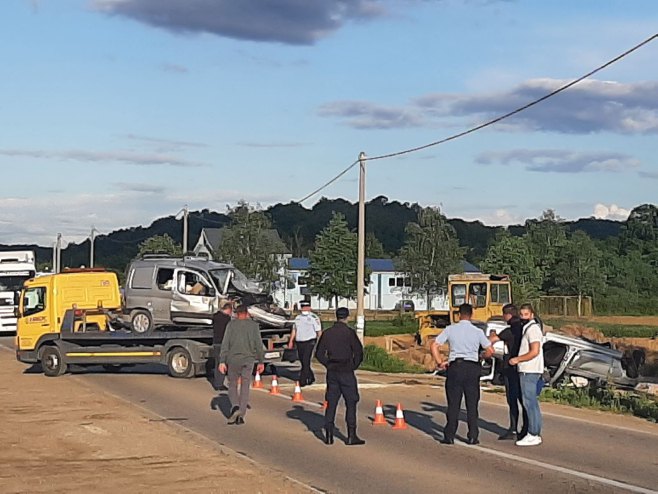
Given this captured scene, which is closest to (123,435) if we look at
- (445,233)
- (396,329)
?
(396,329)

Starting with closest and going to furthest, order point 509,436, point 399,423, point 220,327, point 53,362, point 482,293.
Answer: point 509,436 → point 399,423 → point 220,327 → point 53,362 → point 482,293

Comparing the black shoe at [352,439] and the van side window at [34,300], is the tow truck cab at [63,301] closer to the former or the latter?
the van side window at [34,300]

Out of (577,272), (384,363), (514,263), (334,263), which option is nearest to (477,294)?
A: (384,363)

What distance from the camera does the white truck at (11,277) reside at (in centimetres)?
4644

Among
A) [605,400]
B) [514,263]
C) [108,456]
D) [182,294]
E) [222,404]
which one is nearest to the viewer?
[108,456]

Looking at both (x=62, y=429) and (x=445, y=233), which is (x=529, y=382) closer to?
(x=62, y=429)

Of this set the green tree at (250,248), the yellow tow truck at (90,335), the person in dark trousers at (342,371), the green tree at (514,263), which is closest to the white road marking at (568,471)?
the person in dark trousers at (342,371)

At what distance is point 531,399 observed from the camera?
46.7ft

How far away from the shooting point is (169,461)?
12.7 m

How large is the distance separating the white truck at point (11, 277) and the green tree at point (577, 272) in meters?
49.2

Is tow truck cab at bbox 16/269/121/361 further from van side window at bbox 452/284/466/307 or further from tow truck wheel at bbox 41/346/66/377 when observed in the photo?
van side window at bbox 452/284/466/307

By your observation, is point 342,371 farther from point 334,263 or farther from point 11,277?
point 334,263

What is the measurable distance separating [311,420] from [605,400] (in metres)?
6.52

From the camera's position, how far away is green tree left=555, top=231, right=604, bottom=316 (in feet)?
283
